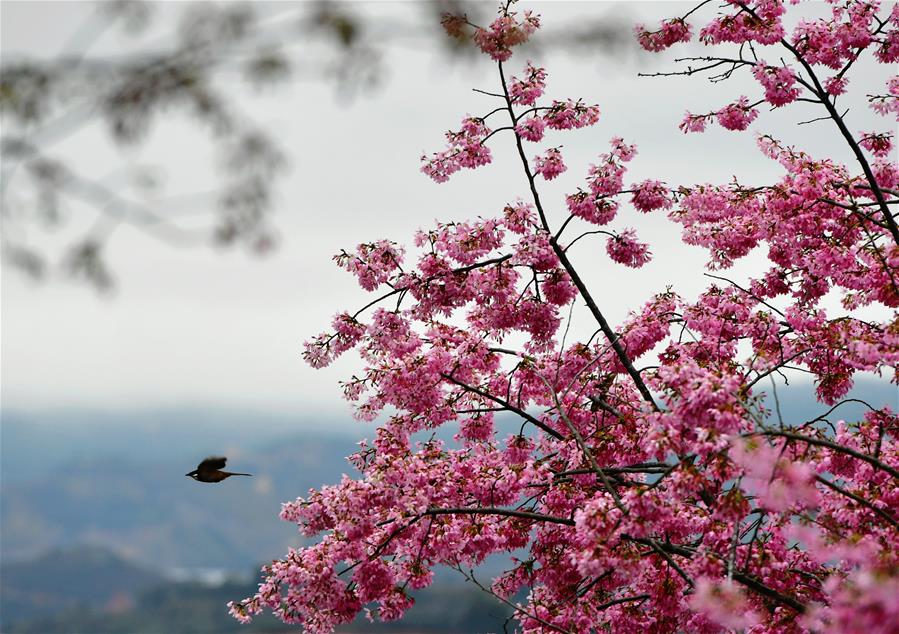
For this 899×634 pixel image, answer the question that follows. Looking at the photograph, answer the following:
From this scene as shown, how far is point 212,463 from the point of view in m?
8.37

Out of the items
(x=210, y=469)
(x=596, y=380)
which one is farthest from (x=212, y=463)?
(x=596, y=380)

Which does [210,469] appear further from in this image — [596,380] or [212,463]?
[596,380]

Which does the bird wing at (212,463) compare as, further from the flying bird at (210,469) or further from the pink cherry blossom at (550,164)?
the pink cherry blossom at (550,164)

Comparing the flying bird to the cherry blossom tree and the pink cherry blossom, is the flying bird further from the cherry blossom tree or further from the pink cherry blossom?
the pink cherry blossom

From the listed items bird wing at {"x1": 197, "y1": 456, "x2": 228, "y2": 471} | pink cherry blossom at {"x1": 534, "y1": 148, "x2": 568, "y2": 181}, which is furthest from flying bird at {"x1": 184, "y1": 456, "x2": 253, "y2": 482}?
pink cherry blossom at {"x1": 534, "y1": 148, "x2": 568, "y2": 181}

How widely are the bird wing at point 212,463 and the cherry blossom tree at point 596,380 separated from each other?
4.43 ft

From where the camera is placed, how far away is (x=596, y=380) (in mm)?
11695

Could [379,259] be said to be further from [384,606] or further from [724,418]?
[724,418]

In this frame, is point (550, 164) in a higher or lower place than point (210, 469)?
higher

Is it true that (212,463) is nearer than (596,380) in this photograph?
Yes

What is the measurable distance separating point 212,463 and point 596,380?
531cm

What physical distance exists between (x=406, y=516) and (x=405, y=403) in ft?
7.39

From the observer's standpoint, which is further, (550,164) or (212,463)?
(550,164)

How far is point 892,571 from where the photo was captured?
501 centimetres
